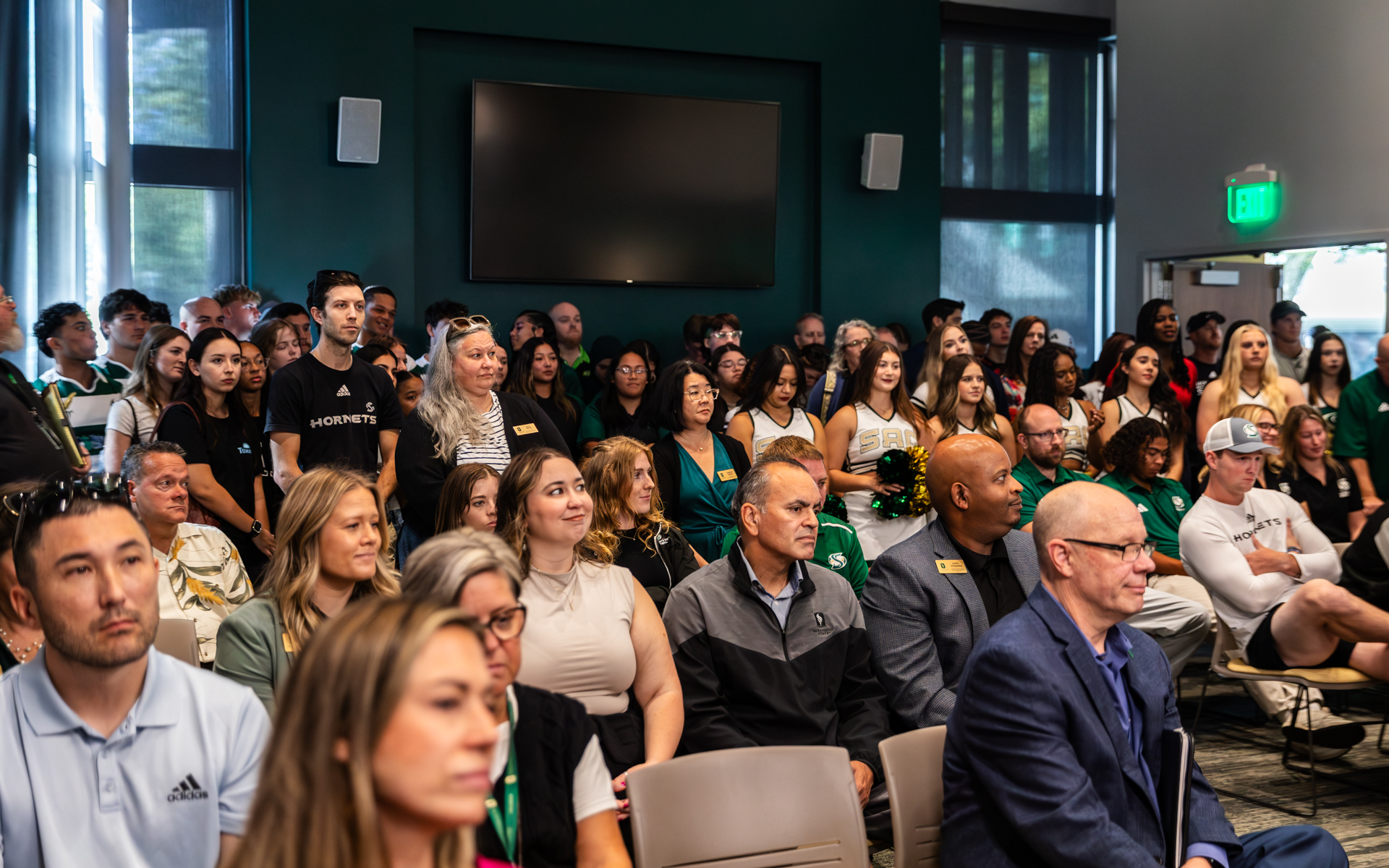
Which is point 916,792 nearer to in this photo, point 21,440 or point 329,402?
point 21,440

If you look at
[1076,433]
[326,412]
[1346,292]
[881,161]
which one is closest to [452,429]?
[326,412]

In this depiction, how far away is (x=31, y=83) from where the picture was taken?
6051 mm

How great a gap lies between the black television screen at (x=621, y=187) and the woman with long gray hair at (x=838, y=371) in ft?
5.63

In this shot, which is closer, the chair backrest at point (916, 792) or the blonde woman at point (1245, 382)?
the chair backrest at point (916, 792)

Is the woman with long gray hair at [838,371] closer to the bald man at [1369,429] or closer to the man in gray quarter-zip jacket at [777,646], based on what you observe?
the bald man at [1369,429]

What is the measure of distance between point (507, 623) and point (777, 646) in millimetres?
1243

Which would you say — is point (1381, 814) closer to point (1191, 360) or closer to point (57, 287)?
point (1191, 360)

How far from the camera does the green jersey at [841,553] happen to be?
402 cm

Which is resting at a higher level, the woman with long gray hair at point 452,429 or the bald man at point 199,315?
the bald man at point 199,315

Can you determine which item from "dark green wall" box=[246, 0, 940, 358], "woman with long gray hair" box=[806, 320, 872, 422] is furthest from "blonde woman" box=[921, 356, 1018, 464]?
"dark green wall" box=[246, 0, 940, 358]

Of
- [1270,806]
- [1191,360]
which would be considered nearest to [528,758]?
[1270,806]

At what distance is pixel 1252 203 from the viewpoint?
8633mm

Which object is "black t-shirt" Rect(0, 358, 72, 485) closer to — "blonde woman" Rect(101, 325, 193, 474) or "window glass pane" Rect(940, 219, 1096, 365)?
"blonde woman" Rect(101, 325, 193, 474)

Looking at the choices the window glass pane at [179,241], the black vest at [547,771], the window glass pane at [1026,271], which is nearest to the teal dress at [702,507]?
the black vest at [547,771]
